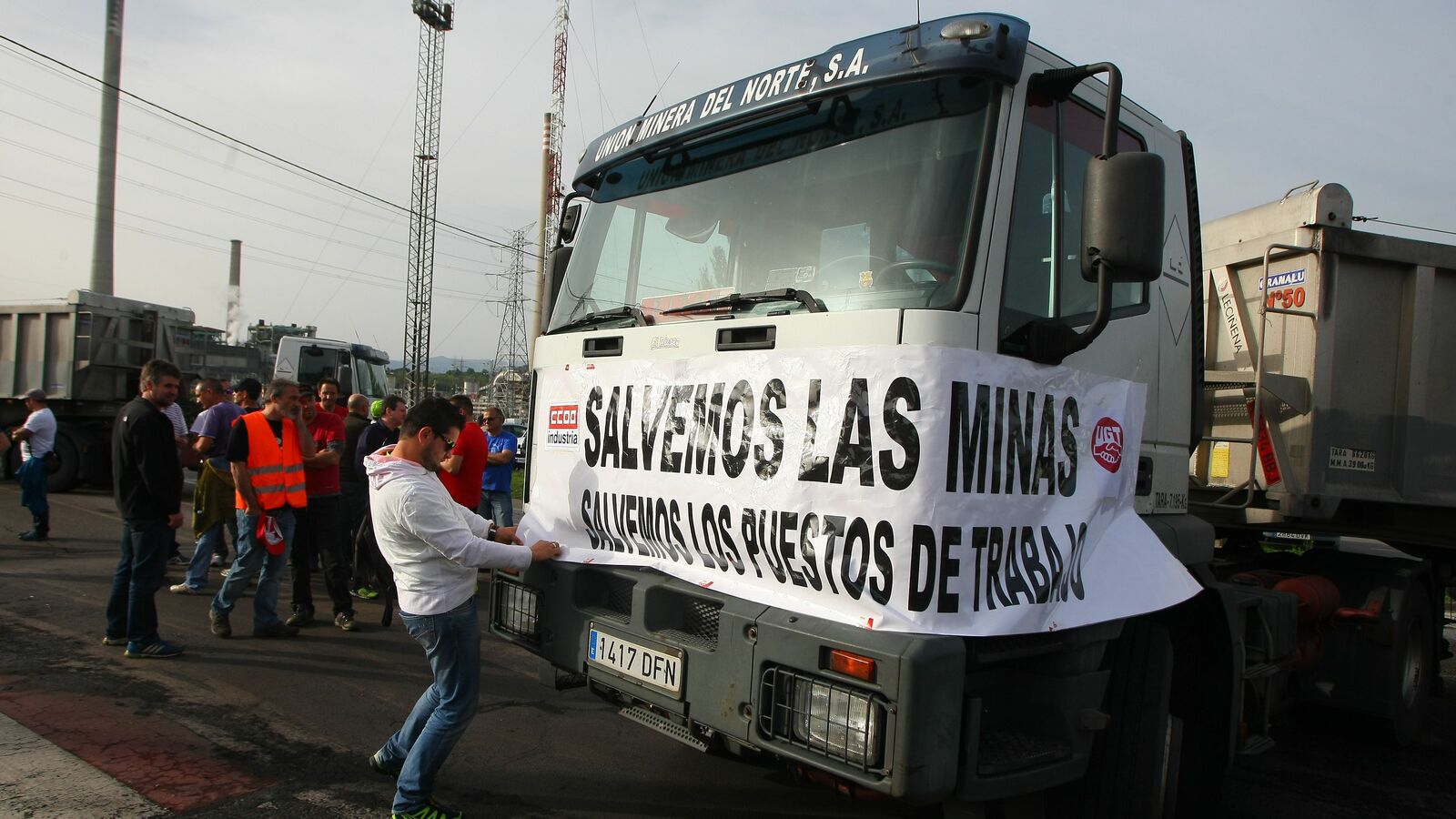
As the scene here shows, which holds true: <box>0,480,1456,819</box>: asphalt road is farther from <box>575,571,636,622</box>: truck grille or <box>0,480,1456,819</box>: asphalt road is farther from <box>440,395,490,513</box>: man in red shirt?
<box>440,395,490,513</box>: man in red shirt

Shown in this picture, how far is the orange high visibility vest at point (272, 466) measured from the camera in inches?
247

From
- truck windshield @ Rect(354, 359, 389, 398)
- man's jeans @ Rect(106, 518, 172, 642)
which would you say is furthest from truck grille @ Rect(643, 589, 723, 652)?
truck windshield @ Rect(354, 359, 389, 398)

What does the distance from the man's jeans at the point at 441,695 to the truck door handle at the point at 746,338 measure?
5.04 ft

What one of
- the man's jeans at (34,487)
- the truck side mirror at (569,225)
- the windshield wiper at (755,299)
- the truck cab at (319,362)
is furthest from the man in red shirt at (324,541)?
the truck cab at (319,362)

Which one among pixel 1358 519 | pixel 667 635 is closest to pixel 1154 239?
pixel 667 635

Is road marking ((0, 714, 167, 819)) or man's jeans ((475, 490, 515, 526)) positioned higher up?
man's jeans ((475, 490, 515, 526))

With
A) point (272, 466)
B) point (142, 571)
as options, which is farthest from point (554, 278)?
point (142, 571)

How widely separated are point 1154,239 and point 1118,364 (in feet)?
2.58

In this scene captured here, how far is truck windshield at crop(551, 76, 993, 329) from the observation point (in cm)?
297

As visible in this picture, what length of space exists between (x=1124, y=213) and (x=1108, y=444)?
89 cm

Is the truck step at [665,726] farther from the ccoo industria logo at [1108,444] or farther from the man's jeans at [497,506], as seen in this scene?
the man's jeans at [497,506]

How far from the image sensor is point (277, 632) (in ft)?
21.1

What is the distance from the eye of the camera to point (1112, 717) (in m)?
3.35

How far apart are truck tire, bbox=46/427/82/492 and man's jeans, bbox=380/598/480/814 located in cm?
1381
